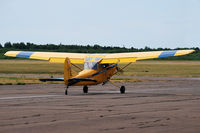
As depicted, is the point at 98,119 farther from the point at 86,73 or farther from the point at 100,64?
the point at 100,64

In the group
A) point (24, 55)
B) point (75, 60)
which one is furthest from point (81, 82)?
point (24, 55)

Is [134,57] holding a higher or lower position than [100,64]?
higher

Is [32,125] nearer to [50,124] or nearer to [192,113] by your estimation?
[50,124]

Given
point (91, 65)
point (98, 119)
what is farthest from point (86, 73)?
point (98, 119)

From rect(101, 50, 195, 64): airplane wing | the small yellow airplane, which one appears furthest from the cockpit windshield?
rect(101, 50, 195, 64): airplane wing

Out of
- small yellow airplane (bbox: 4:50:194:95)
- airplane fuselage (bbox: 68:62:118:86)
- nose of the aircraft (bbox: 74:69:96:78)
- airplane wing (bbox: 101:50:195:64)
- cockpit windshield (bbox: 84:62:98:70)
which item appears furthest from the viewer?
airplane wing (bbox: 101:50:195:64)

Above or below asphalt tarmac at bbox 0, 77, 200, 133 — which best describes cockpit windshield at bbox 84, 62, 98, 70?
above

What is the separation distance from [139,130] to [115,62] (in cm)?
1538

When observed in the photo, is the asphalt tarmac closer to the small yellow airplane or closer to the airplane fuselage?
the airplane fuselage

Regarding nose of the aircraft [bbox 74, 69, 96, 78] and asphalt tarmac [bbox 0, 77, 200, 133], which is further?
nose of the aircraft [bbox 74, 69, 96, 78]

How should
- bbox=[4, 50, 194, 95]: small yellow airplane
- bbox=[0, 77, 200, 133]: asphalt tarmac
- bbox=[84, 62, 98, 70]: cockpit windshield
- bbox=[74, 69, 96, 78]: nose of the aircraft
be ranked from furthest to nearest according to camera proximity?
1. bbox=[84, 62, 98, 70]: cockpit windshield
2. bbox=[4, 50, 194, 95]: small yellow airplane
3. bbox=[74, 69, 96, 78]: nose of the aircraft
4. bbox=[0, 77, 200, 133]: asphalt tarmac

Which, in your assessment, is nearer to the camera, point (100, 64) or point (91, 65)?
point (91, 65)

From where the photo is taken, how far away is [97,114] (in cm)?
1424

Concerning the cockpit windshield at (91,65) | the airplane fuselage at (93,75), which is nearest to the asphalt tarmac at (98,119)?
the airplane fuselage at (93,75)
